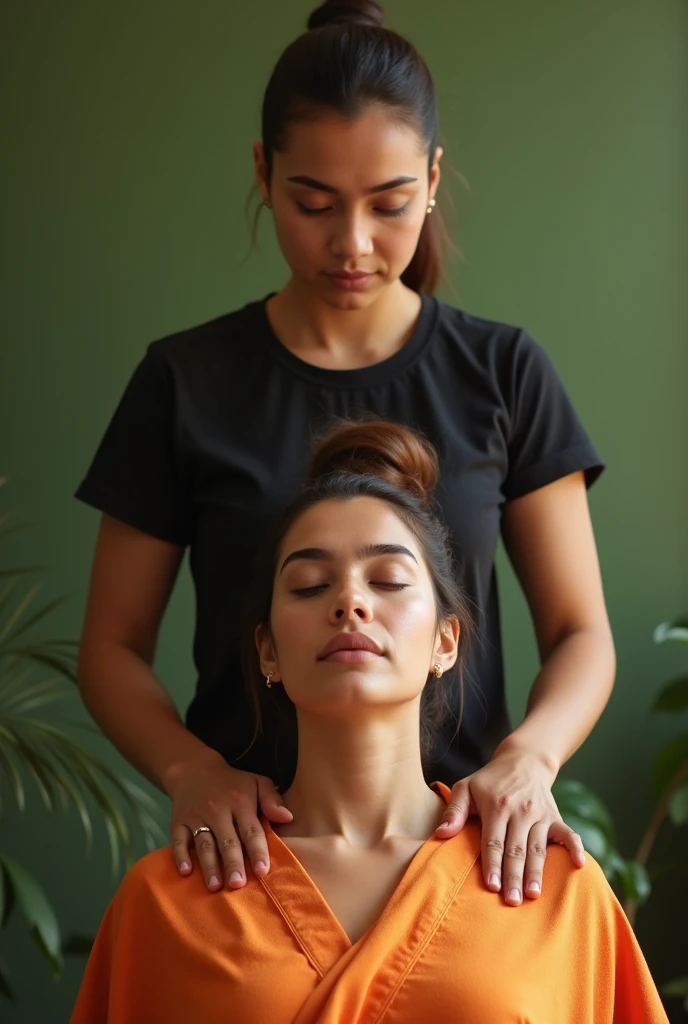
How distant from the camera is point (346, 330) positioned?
68.1 inches

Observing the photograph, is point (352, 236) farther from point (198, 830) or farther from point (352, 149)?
point (198, 830)

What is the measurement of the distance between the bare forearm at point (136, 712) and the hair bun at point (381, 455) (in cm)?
35

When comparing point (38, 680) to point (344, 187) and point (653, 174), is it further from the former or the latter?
point (653, 174)

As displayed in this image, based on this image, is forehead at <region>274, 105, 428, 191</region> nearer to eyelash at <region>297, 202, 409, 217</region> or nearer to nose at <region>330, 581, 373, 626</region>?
eyelash at <region>297, 202, 409, 217</region>

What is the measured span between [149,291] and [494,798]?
1516 millimetres

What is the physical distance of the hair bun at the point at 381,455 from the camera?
5.25 feet

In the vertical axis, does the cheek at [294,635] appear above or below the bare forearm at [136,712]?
above

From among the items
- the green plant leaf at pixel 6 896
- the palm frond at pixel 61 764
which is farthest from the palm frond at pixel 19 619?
the green plant leaf at pixel 6 896

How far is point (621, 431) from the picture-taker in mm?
2709

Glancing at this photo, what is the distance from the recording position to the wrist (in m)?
1.47

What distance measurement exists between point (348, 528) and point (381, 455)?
12cm

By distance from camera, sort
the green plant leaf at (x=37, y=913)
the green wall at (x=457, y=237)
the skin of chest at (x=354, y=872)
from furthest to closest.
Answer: the green wall at (x=457, y=237) < the green plant leaf at (x=37, y=913) < the skin of chest at (x=354, y=872)

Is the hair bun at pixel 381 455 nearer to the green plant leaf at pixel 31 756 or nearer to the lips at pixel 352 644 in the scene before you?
the lips at pixel 352 644

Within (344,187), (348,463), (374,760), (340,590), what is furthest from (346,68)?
(374,760)
